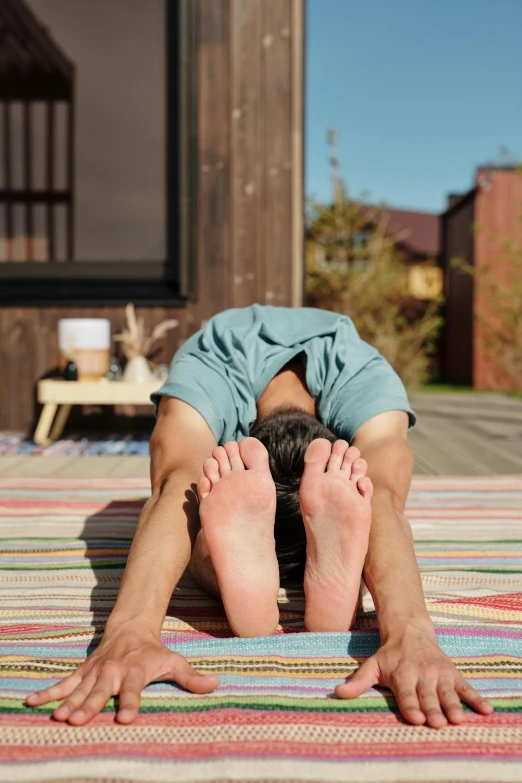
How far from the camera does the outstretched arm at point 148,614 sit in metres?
0.80

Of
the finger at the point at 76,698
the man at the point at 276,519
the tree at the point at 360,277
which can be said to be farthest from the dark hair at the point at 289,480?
the tree at the point at 360,277

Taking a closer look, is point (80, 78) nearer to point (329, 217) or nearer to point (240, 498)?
point (329, 217)

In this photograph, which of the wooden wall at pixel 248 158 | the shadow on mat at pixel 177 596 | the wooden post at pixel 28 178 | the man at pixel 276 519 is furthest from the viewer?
the wooden post at pixel 28 178

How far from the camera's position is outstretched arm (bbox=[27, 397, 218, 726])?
2.61ft

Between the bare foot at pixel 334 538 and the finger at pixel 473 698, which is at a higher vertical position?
the bare foot at pixel 334 538

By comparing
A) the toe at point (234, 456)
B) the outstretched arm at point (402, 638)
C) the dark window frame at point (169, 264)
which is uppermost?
the dark window frame at point (169, 264)

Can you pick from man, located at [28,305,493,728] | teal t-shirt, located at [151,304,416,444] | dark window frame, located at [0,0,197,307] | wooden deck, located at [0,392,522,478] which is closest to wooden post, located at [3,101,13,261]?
dark window frame, located at [0,0,197,307]

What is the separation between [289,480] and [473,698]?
0.54 meters

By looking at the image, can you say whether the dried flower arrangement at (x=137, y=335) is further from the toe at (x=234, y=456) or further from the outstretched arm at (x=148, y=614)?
the toe at (x=234, y=456)

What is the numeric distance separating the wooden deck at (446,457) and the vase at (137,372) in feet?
1.75

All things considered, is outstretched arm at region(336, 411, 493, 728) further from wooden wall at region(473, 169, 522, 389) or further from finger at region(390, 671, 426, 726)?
wooden wall at region(473, 169, 522, 389)

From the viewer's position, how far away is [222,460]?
1096 mm

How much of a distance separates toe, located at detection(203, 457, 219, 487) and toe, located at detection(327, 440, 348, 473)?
17 cm

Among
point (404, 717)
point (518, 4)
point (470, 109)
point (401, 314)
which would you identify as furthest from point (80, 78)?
point (470, 109)
